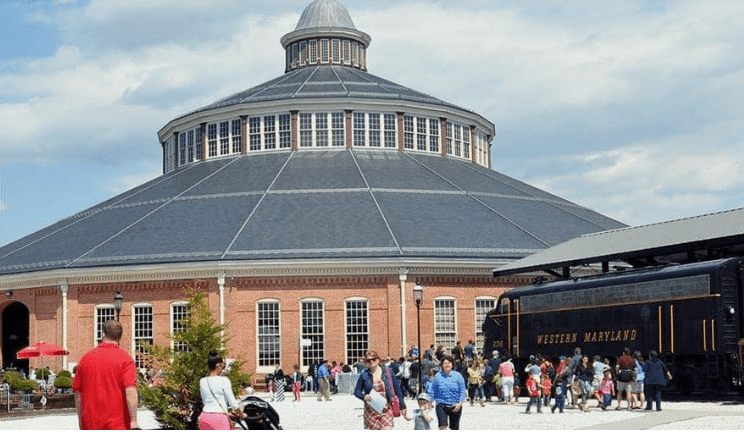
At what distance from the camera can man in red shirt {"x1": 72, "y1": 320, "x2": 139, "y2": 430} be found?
11.1 metres

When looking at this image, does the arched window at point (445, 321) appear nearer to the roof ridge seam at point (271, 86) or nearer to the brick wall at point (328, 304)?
the brick wall at point (328, 304)

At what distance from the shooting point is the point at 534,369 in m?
27.7

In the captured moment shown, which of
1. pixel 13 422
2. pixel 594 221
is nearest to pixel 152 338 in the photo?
pixel 13 422

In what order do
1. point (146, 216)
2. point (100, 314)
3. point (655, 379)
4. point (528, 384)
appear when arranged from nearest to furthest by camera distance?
point (655, 379) < point (528, 384) < point (100, 314) < point (146, 216)

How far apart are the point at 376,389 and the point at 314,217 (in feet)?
112

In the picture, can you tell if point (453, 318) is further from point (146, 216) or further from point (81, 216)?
point (81, 216)

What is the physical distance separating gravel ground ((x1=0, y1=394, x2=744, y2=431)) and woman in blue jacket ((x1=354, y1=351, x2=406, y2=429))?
286 inches

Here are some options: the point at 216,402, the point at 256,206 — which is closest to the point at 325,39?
the point at 256,206

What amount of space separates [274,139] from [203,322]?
1508 inches

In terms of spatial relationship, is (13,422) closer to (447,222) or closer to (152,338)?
(152,338)

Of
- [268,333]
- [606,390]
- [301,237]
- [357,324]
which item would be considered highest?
[301,237]

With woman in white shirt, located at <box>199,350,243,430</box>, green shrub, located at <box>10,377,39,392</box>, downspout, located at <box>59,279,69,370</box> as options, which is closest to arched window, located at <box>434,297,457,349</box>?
downspout, located at <box>59,279,69,370</box>

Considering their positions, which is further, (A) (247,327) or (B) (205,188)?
(B) (205,188)

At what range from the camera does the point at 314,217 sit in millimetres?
49812
